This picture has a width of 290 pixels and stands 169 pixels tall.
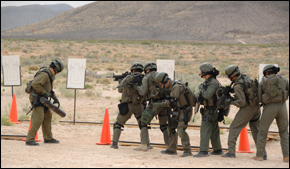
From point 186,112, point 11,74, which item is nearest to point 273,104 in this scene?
point 186,112

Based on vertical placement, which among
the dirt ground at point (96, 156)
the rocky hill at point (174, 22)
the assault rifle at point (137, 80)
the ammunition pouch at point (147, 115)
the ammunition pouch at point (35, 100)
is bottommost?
the dirt ground at point (96, 156)

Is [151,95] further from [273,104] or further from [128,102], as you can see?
[273,104]

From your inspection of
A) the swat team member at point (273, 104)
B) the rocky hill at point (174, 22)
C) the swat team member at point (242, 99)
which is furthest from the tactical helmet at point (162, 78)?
the rocky hill at point (174, 22)

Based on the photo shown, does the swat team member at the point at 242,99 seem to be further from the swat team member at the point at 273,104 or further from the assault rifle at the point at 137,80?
the assault rifle at the point at 137,80

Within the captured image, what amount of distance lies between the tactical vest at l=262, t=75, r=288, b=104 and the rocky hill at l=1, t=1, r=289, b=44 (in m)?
82.5

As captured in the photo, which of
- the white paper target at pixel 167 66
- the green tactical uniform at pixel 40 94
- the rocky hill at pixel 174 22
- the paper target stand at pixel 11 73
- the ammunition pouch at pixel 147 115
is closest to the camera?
the ammunition pouch at pixel 147 115

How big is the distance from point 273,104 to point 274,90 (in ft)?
1.00

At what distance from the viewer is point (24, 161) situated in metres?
6.48

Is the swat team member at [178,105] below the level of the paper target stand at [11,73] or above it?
below

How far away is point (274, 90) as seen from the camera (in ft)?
23.9

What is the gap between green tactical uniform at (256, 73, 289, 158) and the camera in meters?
7.29

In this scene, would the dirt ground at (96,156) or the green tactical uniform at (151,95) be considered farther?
the green tactical uniform at (151,95)

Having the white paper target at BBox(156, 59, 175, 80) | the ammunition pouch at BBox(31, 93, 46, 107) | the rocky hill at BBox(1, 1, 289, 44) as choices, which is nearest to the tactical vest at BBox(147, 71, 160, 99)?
the ammunition pouch at BBox(31, 93, 46, 107)

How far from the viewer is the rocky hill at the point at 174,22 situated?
9613 centimetres
